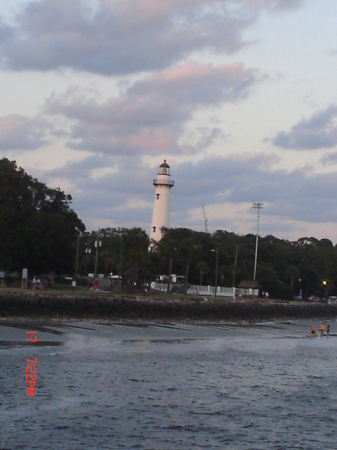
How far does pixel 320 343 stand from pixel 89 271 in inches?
3401

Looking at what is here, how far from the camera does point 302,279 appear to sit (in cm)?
12519

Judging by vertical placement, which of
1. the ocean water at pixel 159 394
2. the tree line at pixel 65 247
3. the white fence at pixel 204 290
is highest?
the tree line at pixel 65 247

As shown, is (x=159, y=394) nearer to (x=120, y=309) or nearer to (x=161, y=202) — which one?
(x=120, y=309)

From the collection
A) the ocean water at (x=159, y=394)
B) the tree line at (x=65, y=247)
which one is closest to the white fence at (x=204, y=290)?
the tree line at (x=65, y=247)

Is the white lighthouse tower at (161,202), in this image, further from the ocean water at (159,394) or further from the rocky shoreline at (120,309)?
the ocean water at (159,394)

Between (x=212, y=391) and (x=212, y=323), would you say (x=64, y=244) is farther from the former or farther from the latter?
(x=212, y=391)

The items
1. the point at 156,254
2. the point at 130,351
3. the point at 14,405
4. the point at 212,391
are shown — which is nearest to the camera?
the point at 14,405

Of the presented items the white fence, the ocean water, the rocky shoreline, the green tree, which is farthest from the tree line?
the ocean water

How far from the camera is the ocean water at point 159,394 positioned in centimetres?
1523

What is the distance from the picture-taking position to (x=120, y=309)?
48.3 meters

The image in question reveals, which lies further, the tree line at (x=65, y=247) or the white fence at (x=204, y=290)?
the white fence at (x=204, y=290)

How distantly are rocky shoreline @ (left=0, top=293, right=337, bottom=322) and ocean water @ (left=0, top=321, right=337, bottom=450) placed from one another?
5808 mm

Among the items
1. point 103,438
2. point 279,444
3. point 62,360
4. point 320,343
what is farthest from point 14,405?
point 320,343

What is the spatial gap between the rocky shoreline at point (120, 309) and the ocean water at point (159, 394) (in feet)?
19.1
